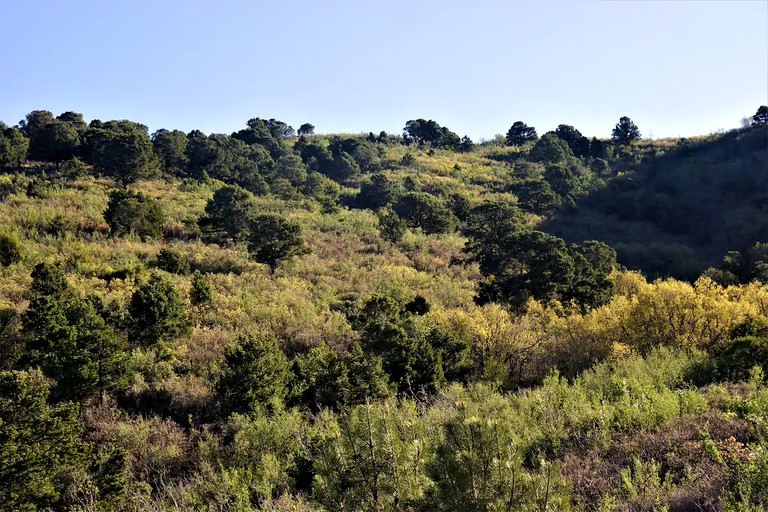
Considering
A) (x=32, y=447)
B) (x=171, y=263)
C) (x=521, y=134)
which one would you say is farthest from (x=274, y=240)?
(x=521, y=134)

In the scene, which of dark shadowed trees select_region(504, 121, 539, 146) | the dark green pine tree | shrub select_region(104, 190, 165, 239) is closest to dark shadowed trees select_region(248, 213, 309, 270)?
shrub select_region(104, 190, 165, 239)

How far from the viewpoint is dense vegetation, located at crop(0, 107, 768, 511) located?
5.48 metres

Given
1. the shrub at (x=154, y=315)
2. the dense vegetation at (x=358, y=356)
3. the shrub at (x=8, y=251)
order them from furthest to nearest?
the shrub at (x=8, y=251) < the shrub at (x=154, y=315) < the dense vegetation at (x=358, y=356)

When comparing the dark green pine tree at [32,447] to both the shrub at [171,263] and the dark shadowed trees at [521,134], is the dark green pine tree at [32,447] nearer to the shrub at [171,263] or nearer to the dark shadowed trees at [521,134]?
the shrub at [171,263]

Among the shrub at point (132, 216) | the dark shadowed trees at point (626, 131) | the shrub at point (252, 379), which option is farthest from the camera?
the dark shadowed trees at point (626, 131)

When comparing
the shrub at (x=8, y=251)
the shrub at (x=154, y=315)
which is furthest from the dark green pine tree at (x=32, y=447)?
the shrub at (x=8, y=251)

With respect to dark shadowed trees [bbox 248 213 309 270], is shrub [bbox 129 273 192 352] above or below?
below

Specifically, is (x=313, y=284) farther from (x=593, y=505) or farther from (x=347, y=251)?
(x=593, y=505)

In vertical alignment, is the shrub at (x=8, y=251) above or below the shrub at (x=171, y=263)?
above

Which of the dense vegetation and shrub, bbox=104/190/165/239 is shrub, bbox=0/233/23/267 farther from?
shrub, bbox=104/190/165/239

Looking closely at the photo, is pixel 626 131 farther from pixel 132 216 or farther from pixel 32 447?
pixel 32 447

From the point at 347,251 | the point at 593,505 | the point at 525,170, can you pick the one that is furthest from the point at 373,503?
the point at 525,170

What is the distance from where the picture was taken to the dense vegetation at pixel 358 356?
5484 millimetres

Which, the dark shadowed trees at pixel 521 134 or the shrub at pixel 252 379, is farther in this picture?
the dark shadowed trees at pixel 521 134
